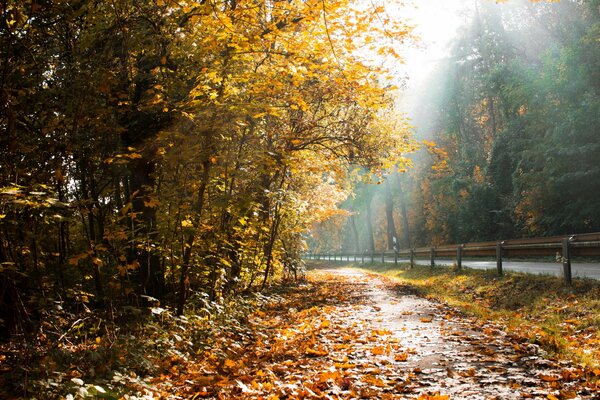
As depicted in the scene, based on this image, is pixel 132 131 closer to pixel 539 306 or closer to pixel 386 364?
pixel 386 364

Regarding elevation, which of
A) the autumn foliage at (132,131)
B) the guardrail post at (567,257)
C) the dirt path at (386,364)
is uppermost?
the autumn foliage at (132,131)

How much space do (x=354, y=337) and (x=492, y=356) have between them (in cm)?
216

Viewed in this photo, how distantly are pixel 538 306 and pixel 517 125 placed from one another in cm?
2196

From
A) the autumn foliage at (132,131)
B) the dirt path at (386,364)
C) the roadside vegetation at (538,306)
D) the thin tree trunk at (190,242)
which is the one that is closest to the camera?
the dirt path at (386,364)

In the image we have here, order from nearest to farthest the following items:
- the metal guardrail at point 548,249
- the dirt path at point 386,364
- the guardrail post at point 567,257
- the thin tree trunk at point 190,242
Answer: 1. the dirt path at point 386,364
2. the thin tree trunk at point 190,242
3. the guardrail post at point 567,257
4. the metal guardrail at point 548,249

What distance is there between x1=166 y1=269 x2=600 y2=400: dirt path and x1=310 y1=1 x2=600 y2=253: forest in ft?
20.7

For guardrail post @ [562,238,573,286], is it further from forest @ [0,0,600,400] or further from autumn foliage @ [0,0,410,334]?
autumn foliage @ [0,0,410,334]

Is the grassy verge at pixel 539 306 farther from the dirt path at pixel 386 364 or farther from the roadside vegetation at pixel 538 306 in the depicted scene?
the dirt path at pixel 386 364

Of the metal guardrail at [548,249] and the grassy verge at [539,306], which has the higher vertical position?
the metal guardrail at [548,249]

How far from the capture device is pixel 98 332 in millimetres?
6715

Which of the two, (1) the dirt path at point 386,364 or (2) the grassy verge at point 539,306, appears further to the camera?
(2) the grassy verge at point 539,306

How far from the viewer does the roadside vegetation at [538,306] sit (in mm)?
6105

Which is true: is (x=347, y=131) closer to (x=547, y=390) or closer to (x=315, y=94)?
A: (x=315, y=94)

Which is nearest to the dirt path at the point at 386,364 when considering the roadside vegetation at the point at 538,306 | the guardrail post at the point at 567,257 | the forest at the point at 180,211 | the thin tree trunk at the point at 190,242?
the forest at the point at 180,211
